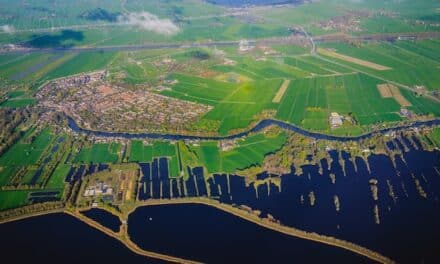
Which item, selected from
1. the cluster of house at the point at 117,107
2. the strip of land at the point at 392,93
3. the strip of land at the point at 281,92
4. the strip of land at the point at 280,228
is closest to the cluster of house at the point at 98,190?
the strip of land at the point at 280,228

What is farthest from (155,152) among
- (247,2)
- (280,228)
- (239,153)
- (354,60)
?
(247,2)

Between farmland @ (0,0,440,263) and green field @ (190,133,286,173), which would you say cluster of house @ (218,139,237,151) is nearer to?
farmland @ (0,0,440,263)

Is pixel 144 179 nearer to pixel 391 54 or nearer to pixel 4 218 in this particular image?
pixel 4 218

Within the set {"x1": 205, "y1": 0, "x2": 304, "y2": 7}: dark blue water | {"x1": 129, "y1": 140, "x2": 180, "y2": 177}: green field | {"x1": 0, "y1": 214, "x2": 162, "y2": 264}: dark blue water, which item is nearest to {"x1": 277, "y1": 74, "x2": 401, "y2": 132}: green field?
{"x1": 129, "y1": 140, "x2": 180, "y2": 177}: green field

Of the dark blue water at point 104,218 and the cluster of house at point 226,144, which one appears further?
the cluster of house at point 226,144

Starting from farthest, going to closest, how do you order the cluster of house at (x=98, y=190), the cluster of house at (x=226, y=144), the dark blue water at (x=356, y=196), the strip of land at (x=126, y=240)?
the cluster of house at (x=226, y=144) → the cluster of house at (x=98, y=190) → the dark blue water at (x=356, y=196) → the strip of land at (x=126, y=240)

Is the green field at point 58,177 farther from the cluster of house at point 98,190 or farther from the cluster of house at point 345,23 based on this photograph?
the cluster of house at point 345,23

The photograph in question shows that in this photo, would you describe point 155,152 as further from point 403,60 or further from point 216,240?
point 403,60
